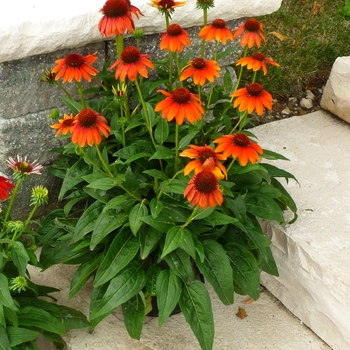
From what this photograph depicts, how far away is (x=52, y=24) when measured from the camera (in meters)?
2.03

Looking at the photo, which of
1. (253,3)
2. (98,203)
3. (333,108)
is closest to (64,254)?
(98,203)

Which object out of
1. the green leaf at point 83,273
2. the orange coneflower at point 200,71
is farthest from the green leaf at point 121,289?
the orange coneflower at point 200,71

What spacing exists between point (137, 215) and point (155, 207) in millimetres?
63

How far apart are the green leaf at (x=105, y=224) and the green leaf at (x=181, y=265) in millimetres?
196

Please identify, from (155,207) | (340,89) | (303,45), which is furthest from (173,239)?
(303,45)

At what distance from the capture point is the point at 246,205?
2043 millimetres

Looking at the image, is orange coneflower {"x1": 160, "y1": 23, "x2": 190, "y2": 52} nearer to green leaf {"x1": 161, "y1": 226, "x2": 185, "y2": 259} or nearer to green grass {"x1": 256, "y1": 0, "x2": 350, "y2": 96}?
green leaf {"x1": 161, "y1": 226, "x2": 185, "y2": 259}

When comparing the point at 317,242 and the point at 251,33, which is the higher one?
the point at 251,33

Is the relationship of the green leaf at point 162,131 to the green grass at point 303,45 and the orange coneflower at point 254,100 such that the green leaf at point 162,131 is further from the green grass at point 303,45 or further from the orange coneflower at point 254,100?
the green grass at point 303,45

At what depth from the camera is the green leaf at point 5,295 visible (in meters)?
1.66

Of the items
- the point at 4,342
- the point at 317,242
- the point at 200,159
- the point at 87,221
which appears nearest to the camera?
the point at 200,159

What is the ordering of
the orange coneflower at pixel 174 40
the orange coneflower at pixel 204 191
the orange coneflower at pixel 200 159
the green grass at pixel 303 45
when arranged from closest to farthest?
the orange coneflower at pixel 204 191 → the orange coneflower at pixel 200 159 → the orange coneflower at pixel 174 40 → the green grass at pixel 303 45

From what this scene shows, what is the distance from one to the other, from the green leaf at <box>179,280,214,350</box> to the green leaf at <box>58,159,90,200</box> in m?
0.53

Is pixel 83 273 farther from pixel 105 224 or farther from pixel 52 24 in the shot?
pixel 52 24
